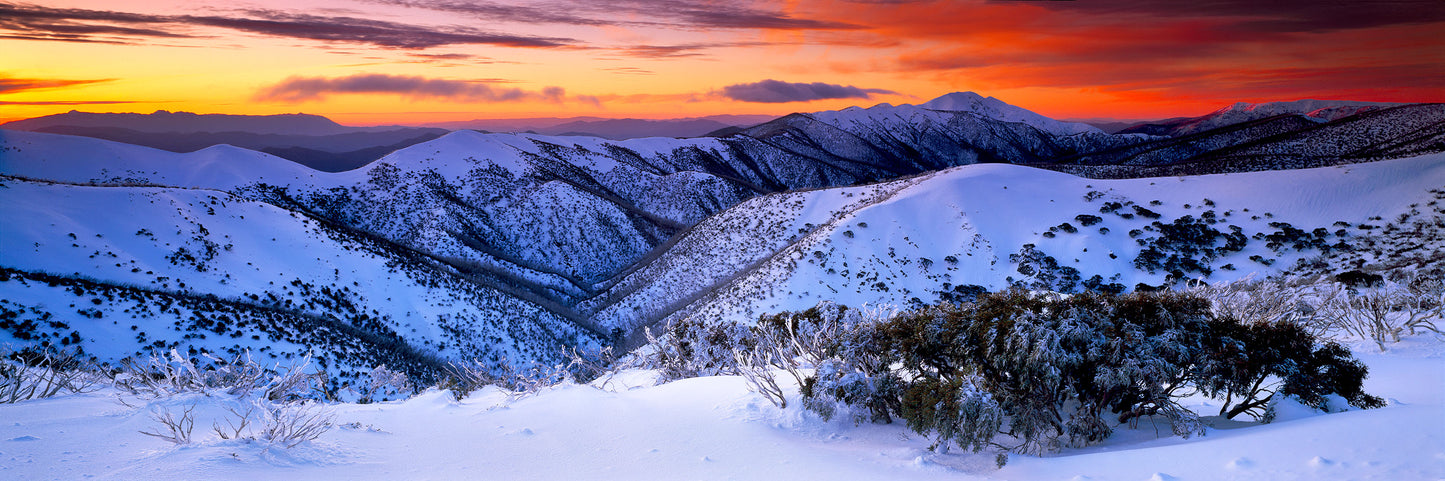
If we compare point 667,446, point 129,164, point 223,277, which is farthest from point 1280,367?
point 129,164

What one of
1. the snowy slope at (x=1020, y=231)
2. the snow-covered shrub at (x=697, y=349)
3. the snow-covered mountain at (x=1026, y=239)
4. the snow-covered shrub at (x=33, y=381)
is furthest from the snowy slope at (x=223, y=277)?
the snow-covered shrub at (x=697, y=349)

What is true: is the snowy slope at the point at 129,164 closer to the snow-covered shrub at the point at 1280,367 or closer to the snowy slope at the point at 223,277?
the snowy slope at the point at 223,277

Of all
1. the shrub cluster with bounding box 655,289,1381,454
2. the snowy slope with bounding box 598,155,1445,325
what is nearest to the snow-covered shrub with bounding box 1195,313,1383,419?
the shrub cluster with bounding box 655,289,1381,454

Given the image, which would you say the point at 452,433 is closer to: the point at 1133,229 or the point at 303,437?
the point at 303,437

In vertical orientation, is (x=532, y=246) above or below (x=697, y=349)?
below

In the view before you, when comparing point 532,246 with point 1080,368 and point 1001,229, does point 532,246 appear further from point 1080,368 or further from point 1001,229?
point 1080,368

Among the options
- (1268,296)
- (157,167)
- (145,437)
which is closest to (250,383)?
(145,437)
